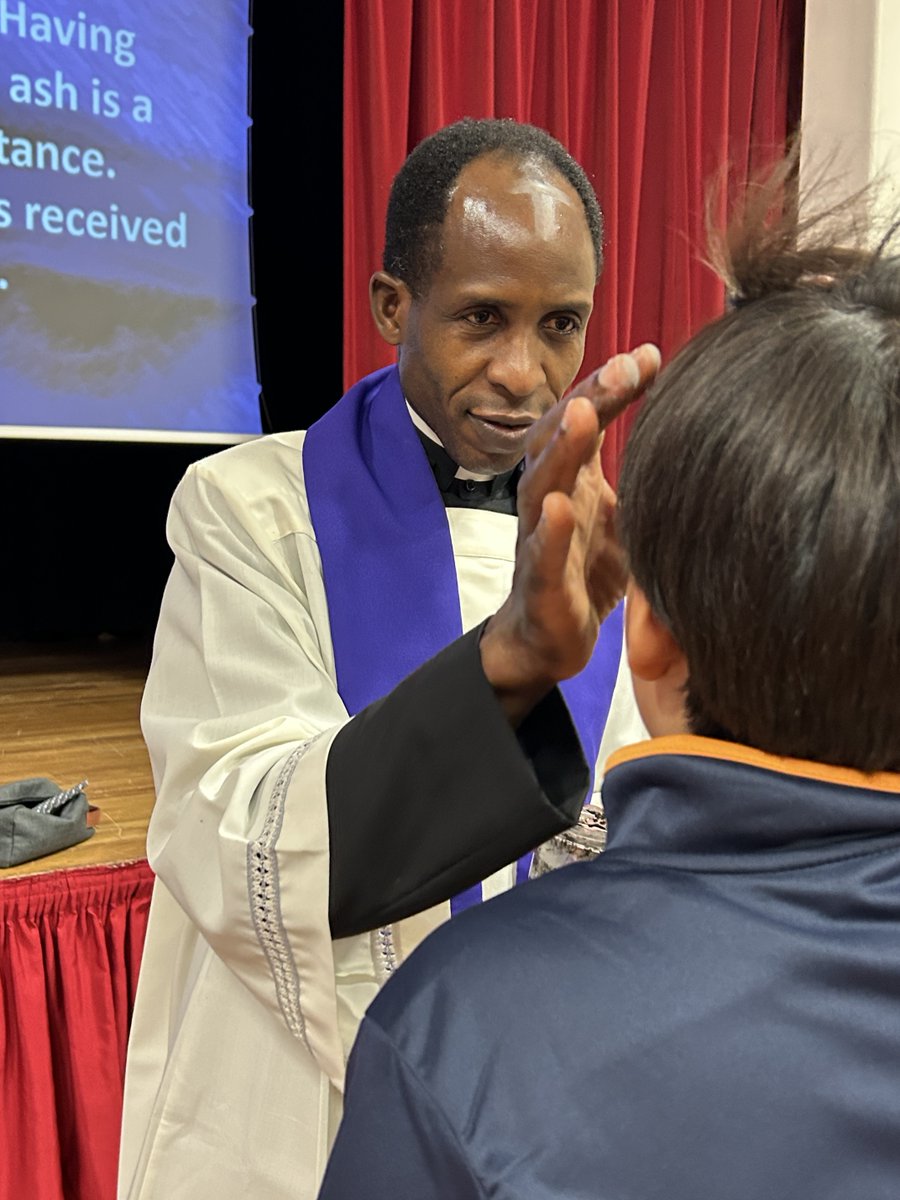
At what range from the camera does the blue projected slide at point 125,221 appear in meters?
3.03

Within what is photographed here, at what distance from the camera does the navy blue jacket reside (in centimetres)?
53

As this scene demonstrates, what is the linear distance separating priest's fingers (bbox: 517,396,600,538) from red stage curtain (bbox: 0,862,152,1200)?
1405 mm

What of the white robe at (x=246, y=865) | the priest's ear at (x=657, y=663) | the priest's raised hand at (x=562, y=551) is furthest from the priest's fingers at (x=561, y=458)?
the white robe at (x=246, y=865)

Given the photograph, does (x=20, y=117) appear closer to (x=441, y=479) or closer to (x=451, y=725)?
(x=441, y=479)

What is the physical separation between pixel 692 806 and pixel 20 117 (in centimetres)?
305

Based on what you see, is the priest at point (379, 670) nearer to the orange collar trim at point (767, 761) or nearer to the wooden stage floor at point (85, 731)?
the orange collar trim at point (767, 761)

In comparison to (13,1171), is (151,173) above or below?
above

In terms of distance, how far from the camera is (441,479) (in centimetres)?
155

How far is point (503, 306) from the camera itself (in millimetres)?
1412

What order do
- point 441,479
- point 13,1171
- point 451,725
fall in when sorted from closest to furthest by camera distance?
point 451,725, point 441,479, point 13,1171

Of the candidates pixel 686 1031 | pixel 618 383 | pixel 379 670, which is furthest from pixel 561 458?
pixel 379 670

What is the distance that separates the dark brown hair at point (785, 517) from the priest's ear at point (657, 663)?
Answer: 0.02m

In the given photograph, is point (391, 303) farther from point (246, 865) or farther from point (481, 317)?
point (246, 865)

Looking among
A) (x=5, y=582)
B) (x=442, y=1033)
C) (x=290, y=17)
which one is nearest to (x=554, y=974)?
(x=442, y=1033)
